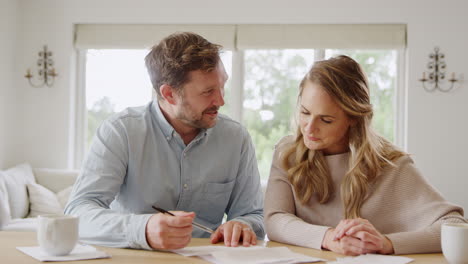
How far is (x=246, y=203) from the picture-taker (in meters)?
1.94

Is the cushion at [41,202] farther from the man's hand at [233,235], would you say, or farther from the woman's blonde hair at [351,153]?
the man's hand at [233,235]

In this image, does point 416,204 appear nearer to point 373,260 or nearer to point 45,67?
point 373,260

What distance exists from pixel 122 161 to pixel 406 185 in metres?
0.91

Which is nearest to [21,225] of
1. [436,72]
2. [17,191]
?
[17,191]

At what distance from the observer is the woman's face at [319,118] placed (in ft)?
5.76

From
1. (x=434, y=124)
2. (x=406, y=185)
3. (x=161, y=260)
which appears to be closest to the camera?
(x=161, y=260)

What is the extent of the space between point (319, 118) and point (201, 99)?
393mm

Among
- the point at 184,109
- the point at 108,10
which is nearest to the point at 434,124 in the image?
the point at 108,10

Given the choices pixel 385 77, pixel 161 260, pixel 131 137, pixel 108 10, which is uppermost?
pixel 108 10

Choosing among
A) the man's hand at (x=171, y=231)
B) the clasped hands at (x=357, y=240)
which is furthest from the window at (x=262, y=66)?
the man's hand at (x=171, y=231)

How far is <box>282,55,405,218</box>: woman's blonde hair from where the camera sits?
175cm

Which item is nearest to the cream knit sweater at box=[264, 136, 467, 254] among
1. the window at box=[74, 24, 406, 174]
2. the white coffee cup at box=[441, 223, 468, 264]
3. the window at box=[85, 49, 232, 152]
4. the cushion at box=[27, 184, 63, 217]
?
the white coffee cup at box=[441, 223, 468, 264]

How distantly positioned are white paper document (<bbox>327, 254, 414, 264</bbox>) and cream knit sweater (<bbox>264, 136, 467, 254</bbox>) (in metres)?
0.17

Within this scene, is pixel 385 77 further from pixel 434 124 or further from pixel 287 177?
pixel 287 177
